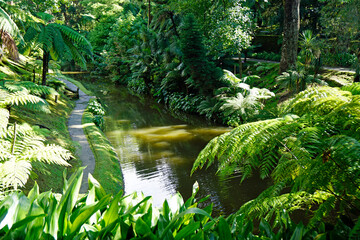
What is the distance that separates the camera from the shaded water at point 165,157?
6.14 metres

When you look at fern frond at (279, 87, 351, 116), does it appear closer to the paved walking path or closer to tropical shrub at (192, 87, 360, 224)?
tropical shrub at (192, 87, 360, 224)

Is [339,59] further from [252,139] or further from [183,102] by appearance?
[252,139]

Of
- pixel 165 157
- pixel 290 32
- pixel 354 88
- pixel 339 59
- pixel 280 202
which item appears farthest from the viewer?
pixel 339 59

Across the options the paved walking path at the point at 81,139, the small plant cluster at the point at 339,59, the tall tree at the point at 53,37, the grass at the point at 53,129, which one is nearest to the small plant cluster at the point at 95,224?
the grass at the point at 53,129

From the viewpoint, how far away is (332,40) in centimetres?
1463

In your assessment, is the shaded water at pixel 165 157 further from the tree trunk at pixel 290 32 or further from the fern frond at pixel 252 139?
the tree trunk at pixel 290 32

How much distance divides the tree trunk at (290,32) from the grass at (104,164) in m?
7.95

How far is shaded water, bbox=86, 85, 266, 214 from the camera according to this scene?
6141 mm

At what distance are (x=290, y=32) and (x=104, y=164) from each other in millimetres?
8814

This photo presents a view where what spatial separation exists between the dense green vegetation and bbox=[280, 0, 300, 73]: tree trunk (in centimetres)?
4

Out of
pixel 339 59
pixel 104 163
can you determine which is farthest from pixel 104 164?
pixel 339 59

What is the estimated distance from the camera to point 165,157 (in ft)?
27.9

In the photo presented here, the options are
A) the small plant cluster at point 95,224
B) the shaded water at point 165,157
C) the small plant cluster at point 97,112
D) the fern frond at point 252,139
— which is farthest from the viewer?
the small plant cluster at point 97,112

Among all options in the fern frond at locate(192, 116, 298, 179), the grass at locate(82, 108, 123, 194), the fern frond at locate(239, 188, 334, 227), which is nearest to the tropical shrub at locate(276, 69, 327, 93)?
the grass at locate(82, 108, 123, 194)
